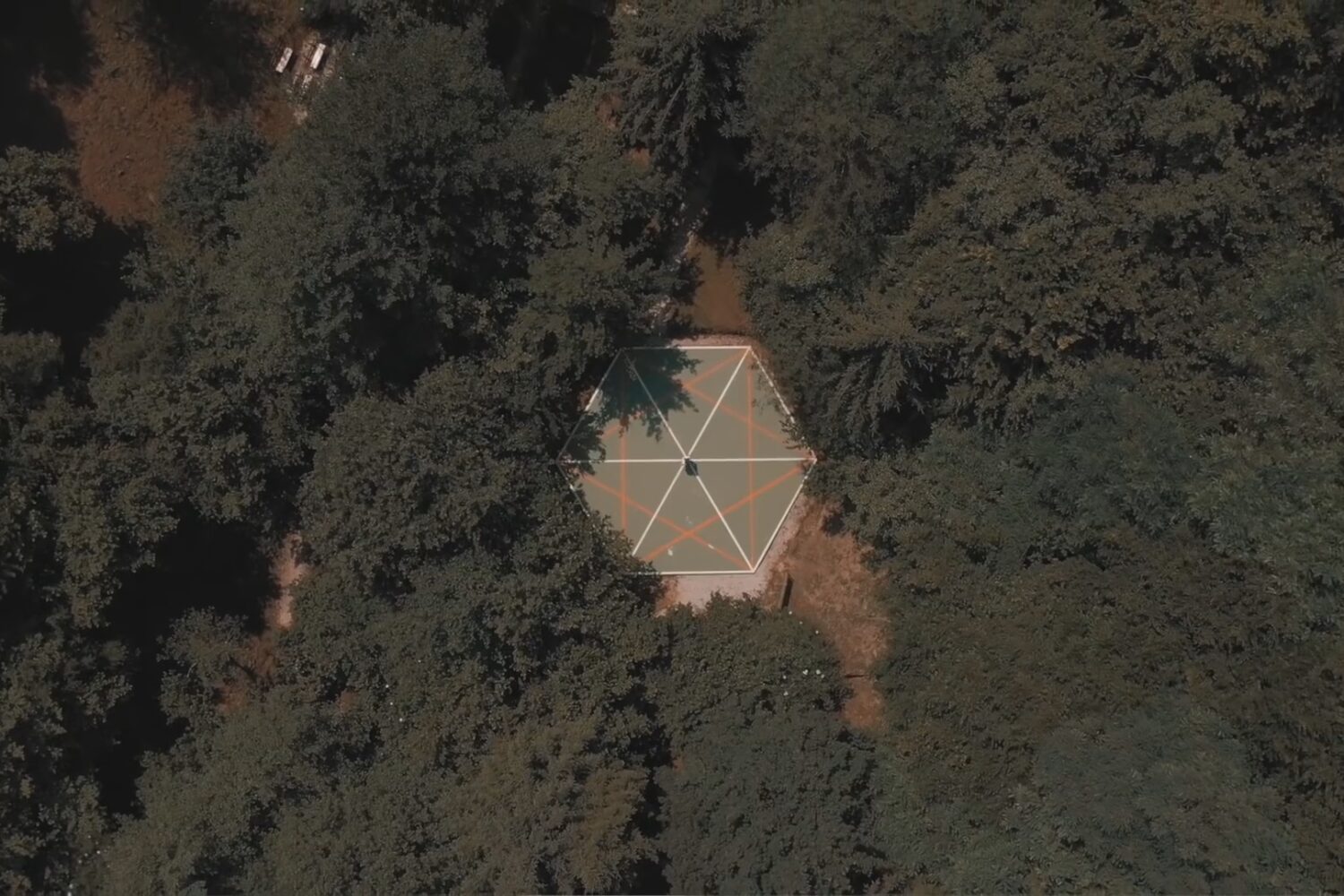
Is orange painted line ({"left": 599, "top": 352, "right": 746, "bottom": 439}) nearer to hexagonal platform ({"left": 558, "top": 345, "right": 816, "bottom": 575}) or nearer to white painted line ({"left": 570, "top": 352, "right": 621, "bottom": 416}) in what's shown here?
hexagonal platform ({"left": 558, "top": 345, "right": 816, "bottom": 575})

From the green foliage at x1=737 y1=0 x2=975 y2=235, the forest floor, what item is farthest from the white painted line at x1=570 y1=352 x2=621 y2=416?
the forest floor

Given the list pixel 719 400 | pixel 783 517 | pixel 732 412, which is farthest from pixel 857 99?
pixel 783 517

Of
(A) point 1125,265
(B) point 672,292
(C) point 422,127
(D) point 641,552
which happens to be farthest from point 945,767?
(C) point 422,127

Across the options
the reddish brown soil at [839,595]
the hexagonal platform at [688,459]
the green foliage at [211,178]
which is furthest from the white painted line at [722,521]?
the green foliage at [211,178]

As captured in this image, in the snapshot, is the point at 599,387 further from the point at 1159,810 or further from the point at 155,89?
the point at 1159,810

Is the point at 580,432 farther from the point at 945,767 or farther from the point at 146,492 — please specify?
the point at 945,767

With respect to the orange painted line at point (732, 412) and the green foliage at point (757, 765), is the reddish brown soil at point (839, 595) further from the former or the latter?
the orange painted line at point (732, 412)
